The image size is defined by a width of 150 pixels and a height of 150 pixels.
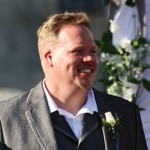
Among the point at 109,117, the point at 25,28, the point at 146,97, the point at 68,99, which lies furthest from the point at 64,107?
the point at 25,28

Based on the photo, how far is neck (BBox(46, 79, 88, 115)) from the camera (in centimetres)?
413

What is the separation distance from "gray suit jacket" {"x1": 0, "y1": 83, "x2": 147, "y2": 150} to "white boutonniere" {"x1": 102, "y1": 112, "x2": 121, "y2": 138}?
3 cm

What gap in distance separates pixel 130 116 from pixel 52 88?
53cm

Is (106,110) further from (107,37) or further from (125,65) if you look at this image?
(107,37)

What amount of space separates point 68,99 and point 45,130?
23 centimetres

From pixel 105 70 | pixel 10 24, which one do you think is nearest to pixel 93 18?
pixel 10 24

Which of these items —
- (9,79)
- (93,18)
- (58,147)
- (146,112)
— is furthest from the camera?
(93,18)

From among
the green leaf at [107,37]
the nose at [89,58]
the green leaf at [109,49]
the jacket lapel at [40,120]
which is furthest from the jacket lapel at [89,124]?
the green leaf at [107,37]

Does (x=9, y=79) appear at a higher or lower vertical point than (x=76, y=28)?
lower

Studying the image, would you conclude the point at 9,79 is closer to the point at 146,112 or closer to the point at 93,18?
the point at 93,18

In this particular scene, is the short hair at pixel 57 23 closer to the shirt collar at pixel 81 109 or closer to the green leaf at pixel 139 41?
the shirt collar at pixel 81 109

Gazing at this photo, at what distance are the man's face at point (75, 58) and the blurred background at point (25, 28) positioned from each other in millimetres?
11795

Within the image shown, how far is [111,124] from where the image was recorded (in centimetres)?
412

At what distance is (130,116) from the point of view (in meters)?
4.34
